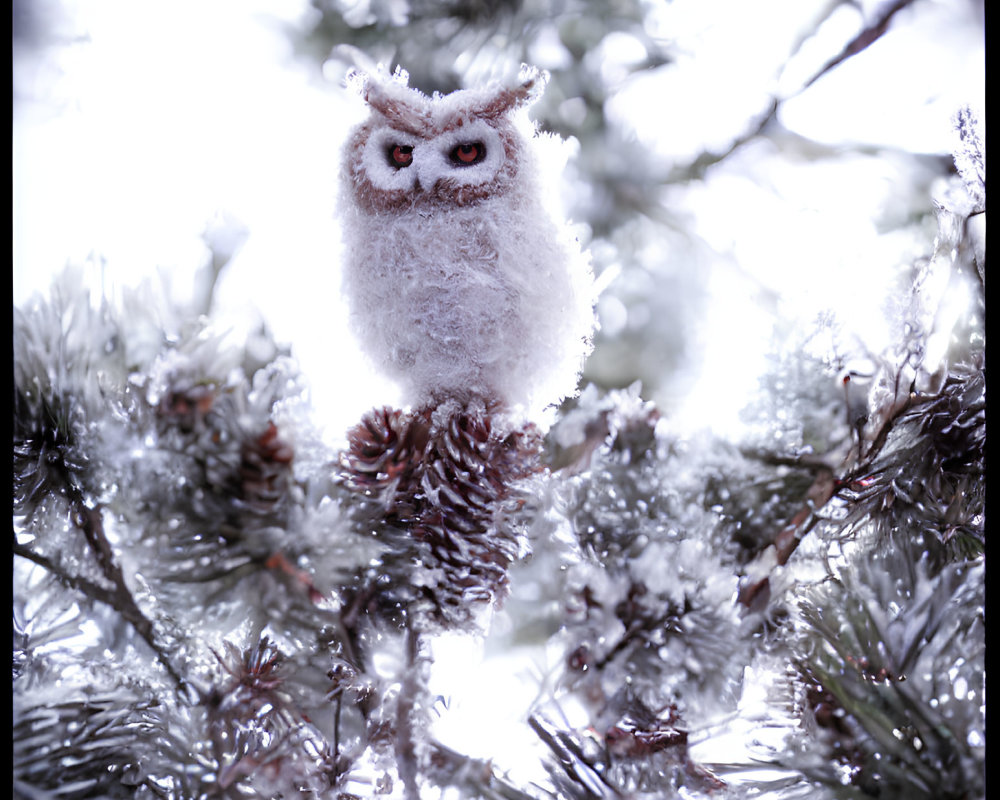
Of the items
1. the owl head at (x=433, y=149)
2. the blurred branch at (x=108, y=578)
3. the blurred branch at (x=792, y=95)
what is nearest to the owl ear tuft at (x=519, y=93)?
the owl head at (x=433, y=149)

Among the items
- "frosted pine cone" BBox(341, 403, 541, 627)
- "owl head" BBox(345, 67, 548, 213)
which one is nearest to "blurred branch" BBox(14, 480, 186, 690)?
"frosted pine cone" BBox(341, 403, 541, 627)

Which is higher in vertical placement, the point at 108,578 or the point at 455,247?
the point at 455,247

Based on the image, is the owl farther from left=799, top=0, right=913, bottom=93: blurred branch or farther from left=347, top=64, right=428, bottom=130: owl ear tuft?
left=799, top=0, right=913, bottom=93: blurred branch

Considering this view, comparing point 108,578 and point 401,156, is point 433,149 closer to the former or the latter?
point 401,156

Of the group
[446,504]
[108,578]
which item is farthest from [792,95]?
[108,578]

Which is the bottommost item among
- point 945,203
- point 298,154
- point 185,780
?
point 185,780

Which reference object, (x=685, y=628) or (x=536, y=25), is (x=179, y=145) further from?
(x=685, y=628)

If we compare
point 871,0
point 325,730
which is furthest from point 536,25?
point 325,730
